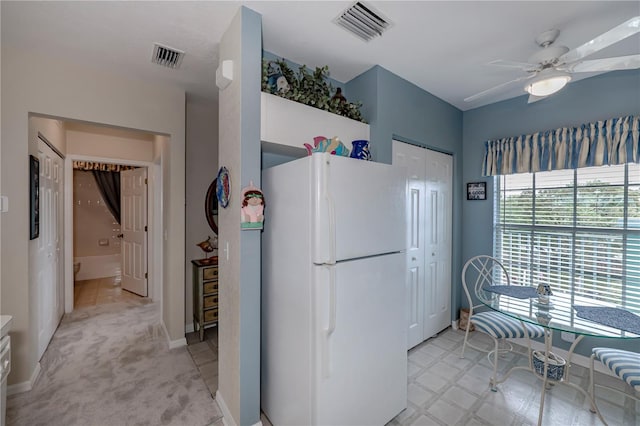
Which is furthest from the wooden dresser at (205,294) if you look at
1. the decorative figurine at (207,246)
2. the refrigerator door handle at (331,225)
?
→ the refrigerator door handle at (331,225)

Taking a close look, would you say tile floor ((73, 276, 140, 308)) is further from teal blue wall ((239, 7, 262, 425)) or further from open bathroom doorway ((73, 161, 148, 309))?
teal blue wall ((239, 7, 262, 425))

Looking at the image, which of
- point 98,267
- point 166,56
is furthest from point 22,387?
point 98,267

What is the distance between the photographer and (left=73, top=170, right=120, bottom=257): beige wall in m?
5.57

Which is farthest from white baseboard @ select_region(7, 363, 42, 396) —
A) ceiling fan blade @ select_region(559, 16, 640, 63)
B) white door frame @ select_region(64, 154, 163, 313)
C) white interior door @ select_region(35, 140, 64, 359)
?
ceiling fan blade @ select_region(559, 16, 640, 63)

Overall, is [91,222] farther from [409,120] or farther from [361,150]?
[409,120]

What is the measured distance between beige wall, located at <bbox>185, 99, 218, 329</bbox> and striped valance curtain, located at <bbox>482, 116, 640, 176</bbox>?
333cm

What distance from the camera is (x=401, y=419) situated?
1.88m

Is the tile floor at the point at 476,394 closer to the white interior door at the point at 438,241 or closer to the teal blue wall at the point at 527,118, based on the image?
the white interior door at the point at 438,241

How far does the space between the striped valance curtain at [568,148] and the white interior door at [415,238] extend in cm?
92

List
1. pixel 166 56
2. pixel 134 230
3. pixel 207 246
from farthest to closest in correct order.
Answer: pixel 134 230
pixel 207 246
pixel 166 56

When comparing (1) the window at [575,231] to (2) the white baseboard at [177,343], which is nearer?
(1) the window at [575,231]

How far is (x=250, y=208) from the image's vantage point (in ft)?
5.53

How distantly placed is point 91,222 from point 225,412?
226 inches

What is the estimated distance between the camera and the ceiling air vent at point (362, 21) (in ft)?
5.68
